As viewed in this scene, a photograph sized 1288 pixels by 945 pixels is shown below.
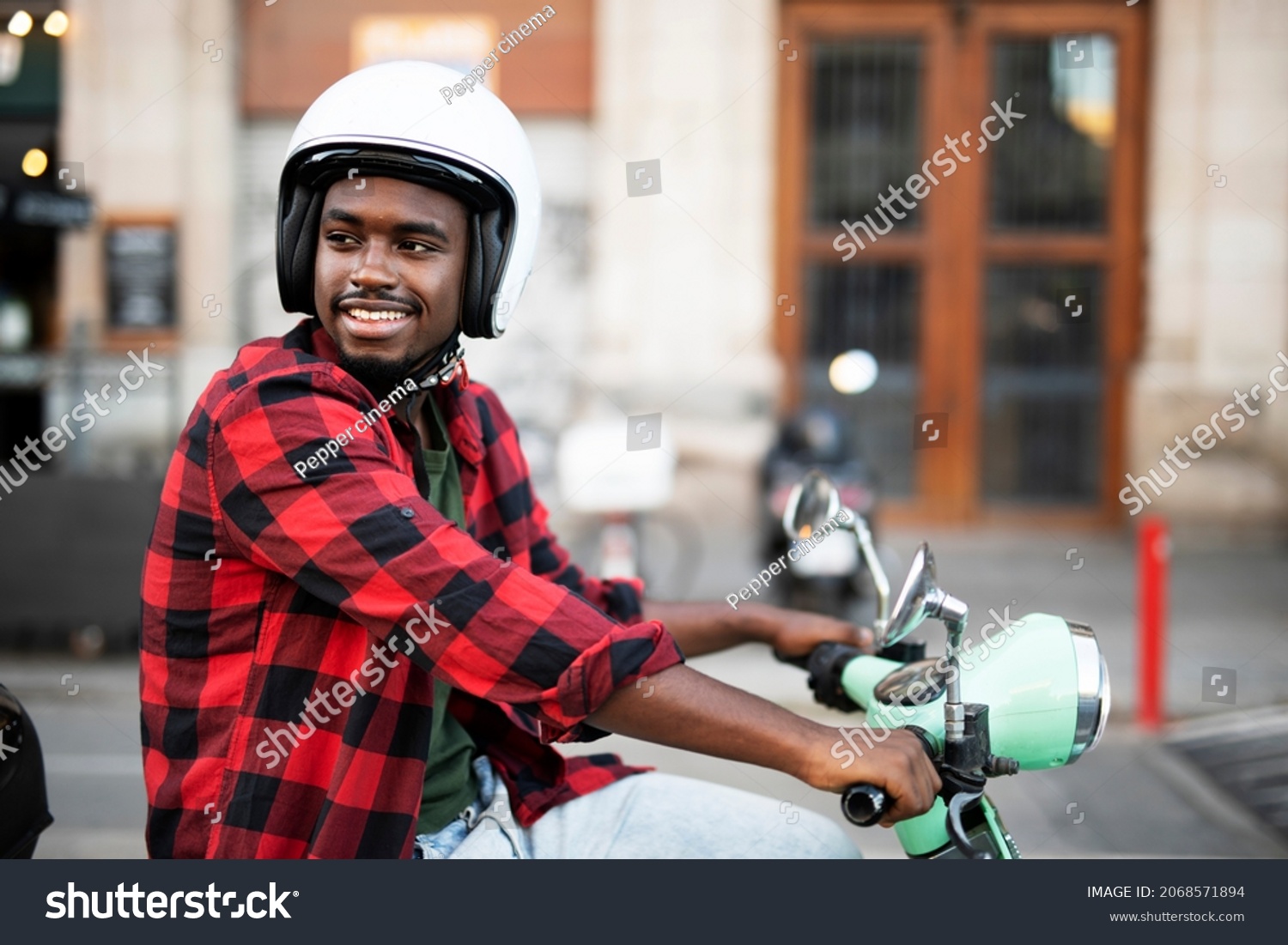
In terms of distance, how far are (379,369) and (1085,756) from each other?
13.8 feet

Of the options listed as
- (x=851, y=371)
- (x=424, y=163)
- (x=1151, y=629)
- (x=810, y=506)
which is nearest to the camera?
(x=424, y=163)

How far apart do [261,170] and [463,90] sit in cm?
899

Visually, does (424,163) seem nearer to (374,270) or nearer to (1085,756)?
(374,270)

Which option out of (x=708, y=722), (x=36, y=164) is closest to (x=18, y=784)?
(x=708, y=722)

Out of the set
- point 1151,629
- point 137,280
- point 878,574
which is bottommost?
point 1151,629

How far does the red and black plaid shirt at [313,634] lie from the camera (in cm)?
143

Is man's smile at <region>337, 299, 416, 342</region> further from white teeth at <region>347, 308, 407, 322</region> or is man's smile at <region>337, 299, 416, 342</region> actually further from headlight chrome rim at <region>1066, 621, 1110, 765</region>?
headlight chrome rim at <region>1066, 621, 1110, 765</region>

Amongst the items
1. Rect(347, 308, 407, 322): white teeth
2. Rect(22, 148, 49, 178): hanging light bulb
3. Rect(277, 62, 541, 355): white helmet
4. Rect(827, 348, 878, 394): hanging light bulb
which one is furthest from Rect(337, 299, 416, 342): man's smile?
Rect(22, 148, 49, 178): hanging light bulb

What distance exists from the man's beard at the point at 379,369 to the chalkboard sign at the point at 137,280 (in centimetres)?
842

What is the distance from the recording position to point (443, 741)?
1.74 metres

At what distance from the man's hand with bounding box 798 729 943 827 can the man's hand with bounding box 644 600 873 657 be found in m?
0.54

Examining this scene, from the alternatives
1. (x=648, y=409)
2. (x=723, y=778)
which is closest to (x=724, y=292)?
(x=648, y=409)

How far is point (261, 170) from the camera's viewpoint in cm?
1010
